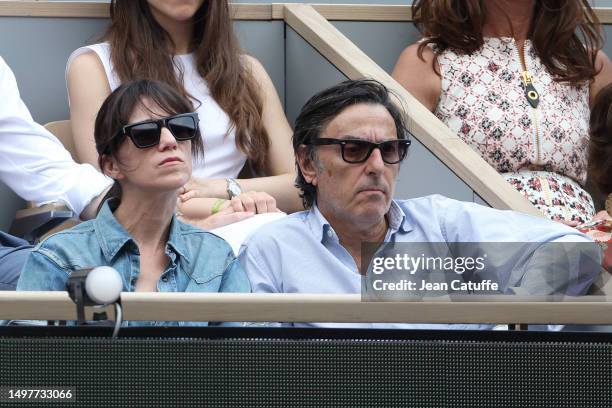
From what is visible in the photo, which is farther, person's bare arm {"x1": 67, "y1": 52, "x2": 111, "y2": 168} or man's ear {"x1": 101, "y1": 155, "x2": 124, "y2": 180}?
person's bare arm {"x1": 67, "y1": 52, "x2": 111, "y2": 168}

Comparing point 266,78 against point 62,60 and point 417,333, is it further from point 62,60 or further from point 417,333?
point 417,333

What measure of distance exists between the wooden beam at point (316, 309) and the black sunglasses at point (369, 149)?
922mm

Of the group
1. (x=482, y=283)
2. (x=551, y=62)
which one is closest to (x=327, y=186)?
(x=482, y=283)

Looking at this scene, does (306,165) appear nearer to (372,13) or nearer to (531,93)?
(531,93)

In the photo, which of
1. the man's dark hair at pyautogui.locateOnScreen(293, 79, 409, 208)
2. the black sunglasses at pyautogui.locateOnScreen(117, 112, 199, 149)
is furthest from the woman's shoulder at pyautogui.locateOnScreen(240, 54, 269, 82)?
the black sunglasses at pyautogui.locateOnScreen(117, 112, 199, 149)

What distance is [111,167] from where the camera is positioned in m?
2.64

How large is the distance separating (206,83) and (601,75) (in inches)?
52.4

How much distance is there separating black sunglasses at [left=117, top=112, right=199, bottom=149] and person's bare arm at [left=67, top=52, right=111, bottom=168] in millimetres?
752

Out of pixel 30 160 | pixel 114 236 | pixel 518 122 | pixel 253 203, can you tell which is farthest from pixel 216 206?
pixel 518 122

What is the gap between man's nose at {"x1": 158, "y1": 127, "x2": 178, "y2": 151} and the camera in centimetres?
260

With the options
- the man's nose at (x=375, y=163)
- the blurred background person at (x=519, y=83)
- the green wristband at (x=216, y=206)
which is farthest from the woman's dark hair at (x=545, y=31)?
the man's nose at (x=375, y=163)

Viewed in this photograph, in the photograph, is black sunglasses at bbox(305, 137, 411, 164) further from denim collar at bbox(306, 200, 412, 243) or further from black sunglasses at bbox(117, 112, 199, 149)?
black sunglasses at bbox(117, 112, 199, 149)

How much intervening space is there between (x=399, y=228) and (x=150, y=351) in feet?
3.59

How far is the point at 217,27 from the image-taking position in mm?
3627
